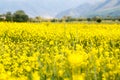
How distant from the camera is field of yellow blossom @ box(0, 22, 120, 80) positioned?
14.2 feet

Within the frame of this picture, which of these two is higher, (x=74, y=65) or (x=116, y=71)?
(x=74, y=65)

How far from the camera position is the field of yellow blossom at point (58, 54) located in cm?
433

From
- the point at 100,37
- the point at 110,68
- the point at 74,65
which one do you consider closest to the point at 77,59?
the point at 74,65

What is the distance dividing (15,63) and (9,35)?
951 centimetres

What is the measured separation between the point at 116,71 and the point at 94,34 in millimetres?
10172

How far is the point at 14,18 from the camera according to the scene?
105 ft

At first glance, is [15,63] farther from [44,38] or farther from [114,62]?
[44,38]

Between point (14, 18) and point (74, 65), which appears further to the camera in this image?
point (14, 18)

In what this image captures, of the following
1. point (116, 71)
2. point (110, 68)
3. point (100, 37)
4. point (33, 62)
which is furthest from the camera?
point (100, 37)

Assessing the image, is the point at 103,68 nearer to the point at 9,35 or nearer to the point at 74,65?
the point at 74,65

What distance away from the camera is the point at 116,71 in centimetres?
495

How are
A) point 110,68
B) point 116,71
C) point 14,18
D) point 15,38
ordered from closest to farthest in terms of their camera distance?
point 116,71
point 110,68
point 15,38
point 14,18

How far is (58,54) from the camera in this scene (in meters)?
7.00

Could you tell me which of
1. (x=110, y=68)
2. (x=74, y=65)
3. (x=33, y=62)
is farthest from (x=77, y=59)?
(x=33, y=62)
